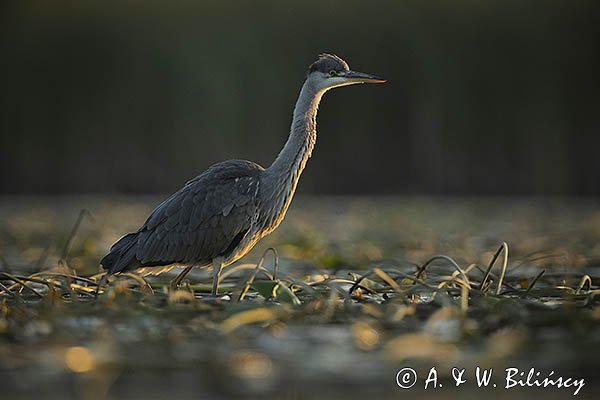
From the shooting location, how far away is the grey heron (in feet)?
20.9

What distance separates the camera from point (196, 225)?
21.1ft

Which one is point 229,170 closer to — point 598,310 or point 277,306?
point 277,306

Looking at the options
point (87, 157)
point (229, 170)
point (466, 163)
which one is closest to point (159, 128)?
point (87, 157)

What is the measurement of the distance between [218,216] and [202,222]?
0.11m

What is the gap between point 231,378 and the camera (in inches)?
147

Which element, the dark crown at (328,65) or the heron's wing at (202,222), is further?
the dark crown at (328,65)

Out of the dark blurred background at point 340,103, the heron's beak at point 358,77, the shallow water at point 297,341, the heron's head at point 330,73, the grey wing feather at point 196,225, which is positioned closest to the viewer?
the shallow water at point 297,341

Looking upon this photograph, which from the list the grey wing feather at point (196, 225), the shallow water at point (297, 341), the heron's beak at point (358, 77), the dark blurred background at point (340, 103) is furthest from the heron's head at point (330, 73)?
the dark blurred background at point (340, 103)

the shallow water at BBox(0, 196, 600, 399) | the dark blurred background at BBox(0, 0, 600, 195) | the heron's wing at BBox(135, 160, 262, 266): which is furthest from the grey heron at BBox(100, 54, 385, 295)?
the dark blurred background at BBox(0, 0, 600, 195)

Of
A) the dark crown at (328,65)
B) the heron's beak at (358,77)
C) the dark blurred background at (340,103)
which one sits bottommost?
the dark blurred background at (340,103)

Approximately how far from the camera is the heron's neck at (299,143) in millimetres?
6715

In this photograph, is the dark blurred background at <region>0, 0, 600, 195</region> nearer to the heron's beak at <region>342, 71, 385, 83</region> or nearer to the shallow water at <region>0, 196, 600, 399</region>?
the shallow water at <region>0, 196, 600, 399</region>

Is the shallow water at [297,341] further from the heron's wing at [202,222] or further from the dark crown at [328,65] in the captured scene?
the dark crown at [328,65]

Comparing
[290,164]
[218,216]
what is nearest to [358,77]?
[290,164]
